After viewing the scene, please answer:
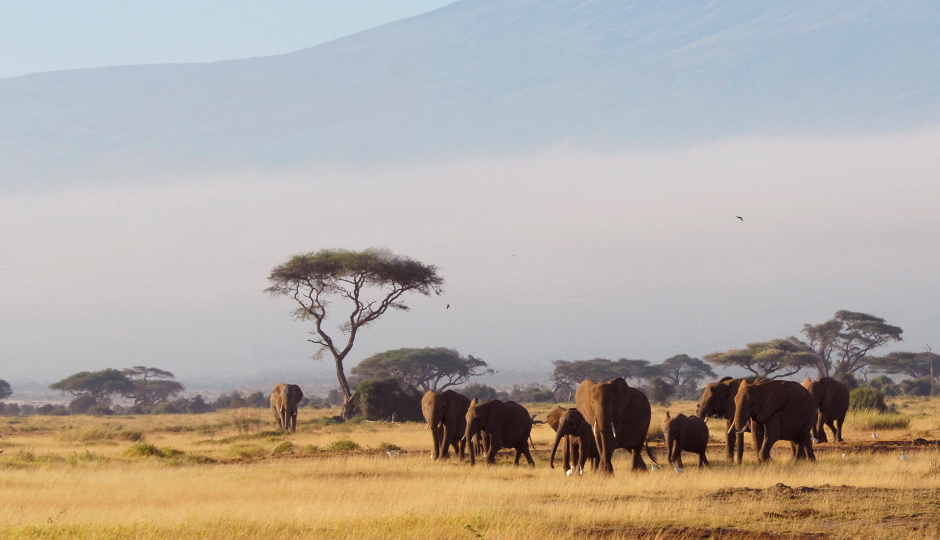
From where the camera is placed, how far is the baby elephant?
2044cm

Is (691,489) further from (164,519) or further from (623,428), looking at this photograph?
(164,519)

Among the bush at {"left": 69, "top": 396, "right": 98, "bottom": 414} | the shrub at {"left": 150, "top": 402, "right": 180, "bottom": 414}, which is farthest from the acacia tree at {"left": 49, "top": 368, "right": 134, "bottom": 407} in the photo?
the shrub at {"left": 150, "top": 402, "right": 180, "bottom": 414}

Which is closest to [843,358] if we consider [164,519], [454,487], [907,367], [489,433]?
[907,367]

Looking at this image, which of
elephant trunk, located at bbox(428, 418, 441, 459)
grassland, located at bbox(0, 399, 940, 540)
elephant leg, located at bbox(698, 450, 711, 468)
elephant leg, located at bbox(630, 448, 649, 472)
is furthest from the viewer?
elephant trunk, located at bbox(428, 418, 441, 459)

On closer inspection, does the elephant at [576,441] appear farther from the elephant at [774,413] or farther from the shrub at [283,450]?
the shrub at [283,450]

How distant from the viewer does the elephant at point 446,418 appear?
24453 millimetres

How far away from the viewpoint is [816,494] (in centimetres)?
1562

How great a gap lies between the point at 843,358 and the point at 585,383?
71312 millimetres

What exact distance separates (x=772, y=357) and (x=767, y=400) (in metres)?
56.6

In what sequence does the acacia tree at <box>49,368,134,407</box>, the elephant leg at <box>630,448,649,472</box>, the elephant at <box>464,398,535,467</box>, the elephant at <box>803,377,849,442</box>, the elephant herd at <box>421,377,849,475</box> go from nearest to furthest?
the elephant herd at <box>421,377,849,475</box> → the elephant leg at <box>630,448,649,472</box> → the elephant at <box>464,398,535,467</box> → the elephant at <box>803,377,849,442</box> → the acacia tree at <box>49,368,134,407</box>

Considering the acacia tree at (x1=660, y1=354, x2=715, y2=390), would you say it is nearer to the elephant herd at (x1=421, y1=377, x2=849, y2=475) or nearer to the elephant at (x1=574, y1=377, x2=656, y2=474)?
the elephant herd at (x1=421, y1=377, x2=849, y2=475)

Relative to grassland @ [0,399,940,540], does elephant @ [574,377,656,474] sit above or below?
above

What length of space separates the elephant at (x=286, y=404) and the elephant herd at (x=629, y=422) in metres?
17.8

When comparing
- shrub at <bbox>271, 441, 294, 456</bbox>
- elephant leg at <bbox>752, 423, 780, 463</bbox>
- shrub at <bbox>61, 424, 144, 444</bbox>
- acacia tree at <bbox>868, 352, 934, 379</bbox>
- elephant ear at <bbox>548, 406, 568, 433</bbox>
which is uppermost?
acacia tree at <bbox>868, 352, 934, 379</bbox>
